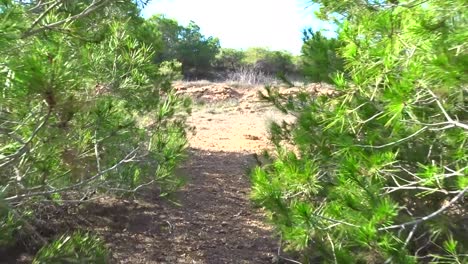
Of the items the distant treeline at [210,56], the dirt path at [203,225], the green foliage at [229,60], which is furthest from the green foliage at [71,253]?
the green foliage at [229,60]

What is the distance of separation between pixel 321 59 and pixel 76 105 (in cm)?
268

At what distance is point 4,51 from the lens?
267 cm

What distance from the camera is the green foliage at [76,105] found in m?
2.77

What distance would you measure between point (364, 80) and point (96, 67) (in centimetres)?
189

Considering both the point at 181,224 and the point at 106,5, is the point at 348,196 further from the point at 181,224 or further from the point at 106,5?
the point at 181,224

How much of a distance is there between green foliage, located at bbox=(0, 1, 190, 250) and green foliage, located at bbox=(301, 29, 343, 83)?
106 centimetres

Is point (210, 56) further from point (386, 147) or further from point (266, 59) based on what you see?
point (386, 147)

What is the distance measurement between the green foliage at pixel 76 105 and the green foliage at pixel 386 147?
1050mm

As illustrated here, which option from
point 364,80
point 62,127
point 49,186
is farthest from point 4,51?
point 364,80

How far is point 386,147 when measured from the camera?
3.77 meters

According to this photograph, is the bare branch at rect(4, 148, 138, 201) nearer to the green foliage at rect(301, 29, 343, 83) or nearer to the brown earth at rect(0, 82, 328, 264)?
the brown earth at rect(0, 82, 328, 264)

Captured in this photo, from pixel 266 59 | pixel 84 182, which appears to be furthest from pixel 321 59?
pixel 266 59

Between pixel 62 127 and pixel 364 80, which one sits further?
pixel 364 80

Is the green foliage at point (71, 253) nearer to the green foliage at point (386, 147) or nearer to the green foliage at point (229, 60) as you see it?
the green foliage at point (386, 147)
